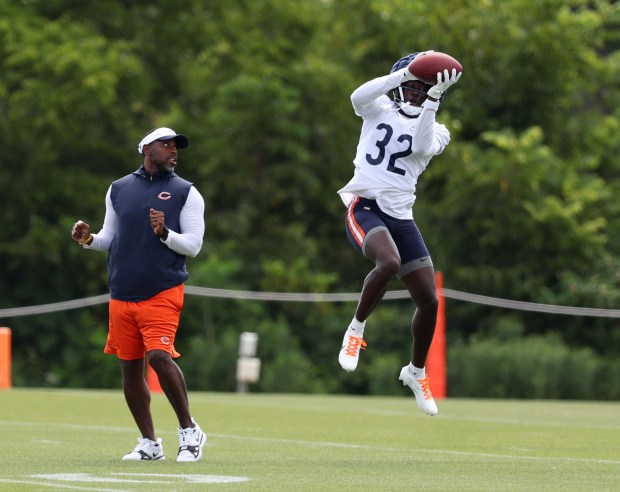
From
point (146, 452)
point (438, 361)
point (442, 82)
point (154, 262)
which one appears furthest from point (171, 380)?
point (438, 361)

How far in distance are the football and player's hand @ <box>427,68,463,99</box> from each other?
3 centimetres

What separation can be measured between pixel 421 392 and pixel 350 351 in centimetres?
65

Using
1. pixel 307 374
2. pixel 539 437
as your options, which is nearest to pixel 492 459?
pixel 539 437

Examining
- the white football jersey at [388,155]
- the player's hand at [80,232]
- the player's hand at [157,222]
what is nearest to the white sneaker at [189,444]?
the player's hand at [157,222]

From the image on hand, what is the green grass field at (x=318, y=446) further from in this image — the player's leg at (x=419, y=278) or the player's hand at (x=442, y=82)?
the player's hand at (x=442, y=82)

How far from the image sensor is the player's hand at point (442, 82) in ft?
32.3

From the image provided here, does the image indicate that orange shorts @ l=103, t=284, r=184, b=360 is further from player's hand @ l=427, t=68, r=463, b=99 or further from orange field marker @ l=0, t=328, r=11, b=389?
orange field marker @ l=0, t=328, r=11, b=389

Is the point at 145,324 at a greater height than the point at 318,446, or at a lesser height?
greater

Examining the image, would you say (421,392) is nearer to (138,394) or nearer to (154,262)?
(138,394)

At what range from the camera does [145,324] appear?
9391mm

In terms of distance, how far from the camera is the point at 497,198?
2675 cm

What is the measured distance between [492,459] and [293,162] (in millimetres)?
19590

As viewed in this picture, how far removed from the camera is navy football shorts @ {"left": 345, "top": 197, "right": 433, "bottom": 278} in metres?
10.3

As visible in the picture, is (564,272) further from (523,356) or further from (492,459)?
(492,459)
